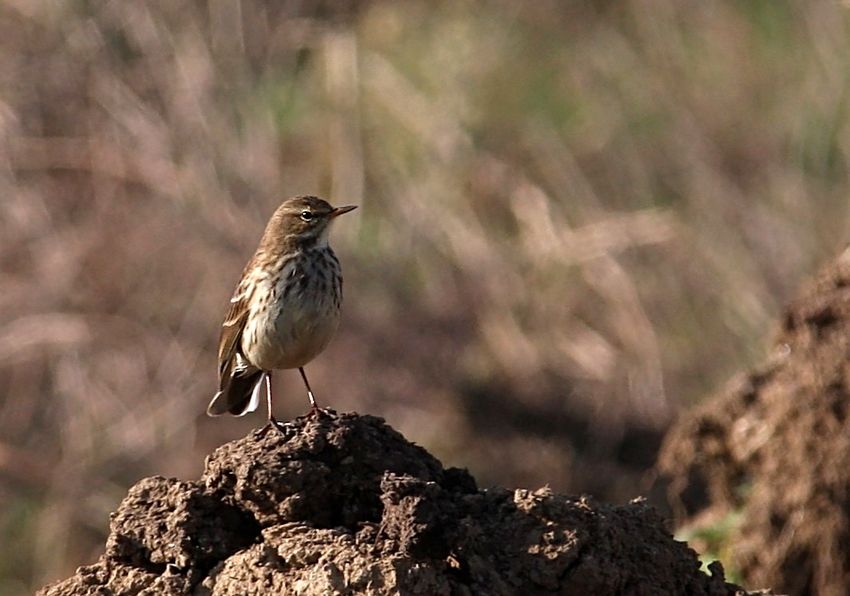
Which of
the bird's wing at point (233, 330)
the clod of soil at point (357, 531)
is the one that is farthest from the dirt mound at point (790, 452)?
the clod of soil at point (357, 531)

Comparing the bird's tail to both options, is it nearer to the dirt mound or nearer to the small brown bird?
the small brown bird

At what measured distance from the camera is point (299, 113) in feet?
45.9

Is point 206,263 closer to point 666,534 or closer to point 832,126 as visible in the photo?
point 832,126

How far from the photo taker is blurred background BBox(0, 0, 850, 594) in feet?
41.7

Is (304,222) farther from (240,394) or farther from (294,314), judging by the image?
(240,394)

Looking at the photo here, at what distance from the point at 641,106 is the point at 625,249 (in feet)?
6.02

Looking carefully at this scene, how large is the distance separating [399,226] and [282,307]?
7.42 meters

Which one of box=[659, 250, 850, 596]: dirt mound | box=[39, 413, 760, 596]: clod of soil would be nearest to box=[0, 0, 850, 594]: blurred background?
box=[659, 250, 850, 596]: dirt mound

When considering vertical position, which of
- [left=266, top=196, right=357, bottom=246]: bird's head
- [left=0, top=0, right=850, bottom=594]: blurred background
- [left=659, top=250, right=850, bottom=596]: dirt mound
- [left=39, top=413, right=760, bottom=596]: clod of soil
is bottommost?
[left=39, top=413, right=760, bottom=596]: clod of soil

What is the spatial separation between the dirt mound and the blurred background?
15.8ft


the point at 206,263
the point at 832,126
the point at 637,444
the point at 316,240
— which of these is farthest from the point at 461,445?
the point at 316,240

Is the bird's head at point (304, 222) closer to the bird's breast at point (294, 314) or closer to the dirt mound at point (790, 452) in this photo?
the bird's breast at point (294, 314)

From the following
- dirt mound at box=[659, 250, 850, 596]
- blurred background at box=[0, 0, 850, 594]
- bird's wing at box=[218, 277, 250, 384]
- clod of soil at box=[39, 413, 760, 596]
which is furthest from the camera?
blurred background at box=[0, 0, 850, 594]

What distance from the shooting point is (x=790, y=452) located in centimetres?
785
